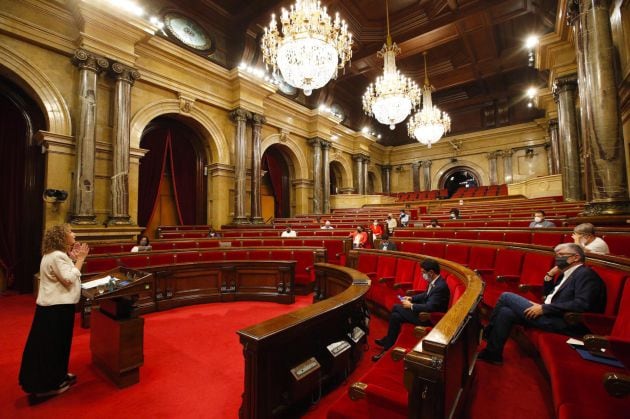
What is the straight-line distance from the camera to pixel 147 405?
6.30ft

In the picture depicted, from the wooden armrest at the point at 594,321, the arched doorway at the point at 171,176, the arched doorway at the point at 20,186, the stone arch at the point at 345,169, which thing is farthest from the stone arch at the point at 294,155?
the wooden armrest at the point at 594,321

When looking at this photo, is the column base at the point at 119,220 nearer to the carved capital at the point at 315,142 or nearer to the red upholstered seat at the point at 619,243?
the red upholstered seat at the point at 619,243

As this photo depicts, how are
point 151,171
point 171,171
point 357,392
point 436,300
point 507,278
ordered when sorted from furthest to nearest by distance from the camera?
point 171,171 < point 151,171 < point 507,278 < point 436,300 < point 357,392

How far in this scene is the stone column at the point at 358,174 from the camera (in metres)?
15.6

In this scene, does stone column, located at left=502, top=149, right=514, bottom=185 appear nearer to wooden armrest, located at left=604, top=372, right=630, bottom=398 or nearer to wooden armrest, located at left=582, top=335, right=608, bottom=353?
wooden armrest, located at left=582, top=335, right=608, bottom=353

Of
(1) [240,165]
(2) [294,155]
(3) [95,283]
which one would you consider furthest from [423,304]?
(2) [294,155]

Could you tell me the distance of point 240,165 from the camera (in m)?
9.52

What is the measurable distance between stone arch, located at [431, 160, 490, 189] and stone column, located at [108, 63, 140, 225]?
1517 cm

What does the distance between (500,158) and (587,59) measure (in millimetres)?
12607

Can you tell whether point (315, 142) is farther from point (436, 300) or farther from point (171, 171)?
point (436, 300)

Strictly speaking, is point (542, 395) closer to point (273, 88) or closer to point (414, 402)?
point (414, 402)

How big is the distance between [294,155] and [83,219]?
772 cm

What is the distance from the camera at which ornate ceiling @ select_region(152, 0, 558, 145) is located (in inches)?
360

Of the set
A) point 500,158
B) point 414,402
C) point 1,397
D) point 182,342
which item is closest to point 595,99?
point 414,402
